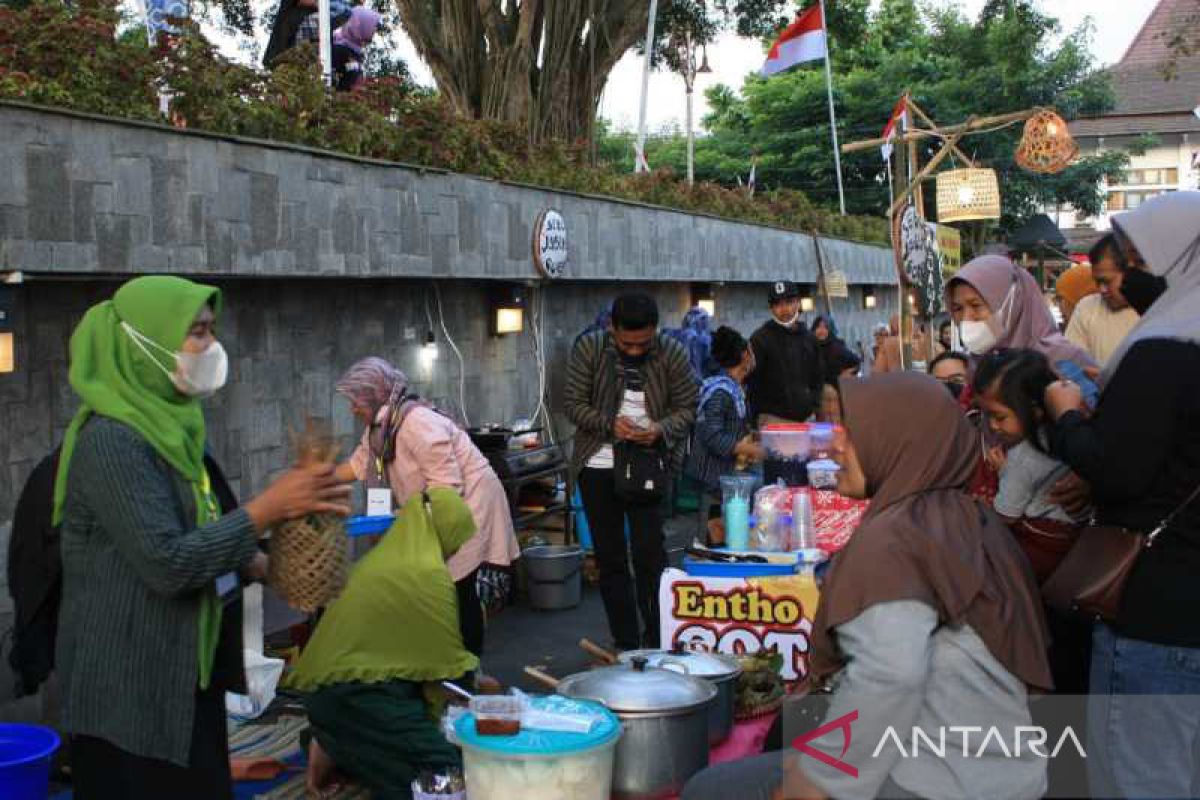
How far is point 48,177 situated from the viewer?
5.83 meters

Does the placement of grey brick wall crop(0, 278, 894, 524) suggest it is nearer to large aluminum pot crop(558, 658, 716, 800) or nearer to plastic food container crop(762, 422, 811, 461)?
plastic food container crop(762, 422, 811, 461)

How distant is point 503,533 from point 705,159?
34790mm

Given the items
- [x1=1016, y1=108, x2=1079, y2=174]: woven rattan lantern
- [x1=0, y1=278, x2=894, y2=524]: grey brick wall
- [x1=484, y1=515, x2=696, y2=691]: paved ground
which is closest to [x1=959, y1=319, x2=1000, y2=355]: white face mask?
[x1=484, y1=515, x2=696, y2=691]: paved ground

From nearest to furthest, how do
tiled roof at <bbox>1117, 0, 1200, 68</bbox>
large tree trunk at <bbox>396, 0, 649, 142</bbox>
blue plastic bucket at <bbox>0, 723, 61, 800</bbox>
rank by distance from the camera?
blue plastic bucket at <bbox>0, 723, 61, 800</bbox>, large tree trunk at <bbox>396, 0, 649, 142</bbox>, tiled roof at <bbox>1117, 0, 1200, 68</bbox>

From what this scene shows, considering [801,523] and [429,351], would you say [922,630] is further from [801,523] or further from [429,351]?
[429,351]

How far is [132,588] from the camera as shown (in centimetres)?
326

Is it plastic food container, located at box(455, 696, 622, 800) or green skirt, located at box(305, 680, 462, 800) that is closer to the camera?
plastic food container, located at box(455, 696, 622, 800)

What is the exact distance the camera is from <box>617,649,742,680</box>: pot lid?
4.96 meters

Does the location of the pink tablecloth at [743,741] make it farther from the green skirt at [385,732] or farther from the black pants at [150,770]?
the black pants at [150,770]

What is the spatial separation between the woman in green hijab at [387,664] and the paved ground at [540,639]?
207 centimetres

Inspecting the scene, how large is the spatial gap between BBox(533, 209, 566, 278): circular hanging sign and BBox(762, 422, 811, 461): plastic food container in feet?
12.0

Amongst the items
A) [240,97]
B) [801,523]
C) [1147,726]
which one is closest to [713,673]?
[801,523]

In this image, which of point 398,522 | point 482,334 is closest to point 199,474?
point 398,522

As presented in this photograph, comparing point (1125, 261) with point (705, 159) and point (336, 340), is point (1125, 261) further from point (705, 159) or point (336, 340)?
point (705, 159)
